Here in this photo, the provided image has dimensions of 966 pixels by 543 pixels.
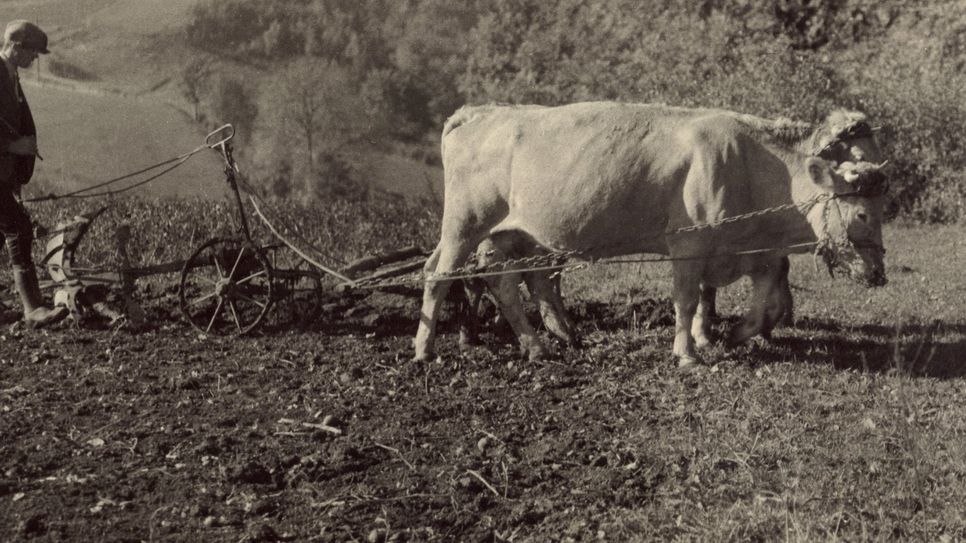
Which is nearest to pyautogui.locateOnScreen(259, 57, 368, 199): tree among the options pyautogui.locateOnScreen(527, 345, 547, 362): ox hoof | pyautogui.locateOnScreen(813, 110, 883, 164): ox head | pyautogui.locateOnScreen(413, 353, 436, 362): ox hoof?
pyautogui.locateOnScreen(413, 353, 436, 362): ox hoof

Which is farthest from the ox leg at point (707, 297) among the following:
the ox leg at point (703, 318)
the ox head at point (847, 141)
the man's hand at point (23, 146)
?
the man's hand at point (23, 146)

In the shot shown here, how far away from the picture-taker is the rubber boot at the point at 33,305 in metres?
9.17

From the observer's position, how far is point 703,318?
873 centimetres

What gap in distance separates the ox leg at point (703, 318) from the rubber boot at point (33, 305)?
5.23m

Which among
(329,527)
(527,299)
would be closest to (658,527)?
(329,527)

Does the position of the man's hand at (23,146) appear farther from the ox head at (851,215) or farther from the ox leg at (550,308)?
the ox head at (851,215)

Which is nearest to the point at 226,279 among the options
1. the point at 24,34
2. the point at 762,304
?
the point at 24,34

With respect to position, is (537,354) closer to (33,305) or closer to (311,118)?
(33,305)

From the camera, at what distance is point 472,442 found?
6.46m

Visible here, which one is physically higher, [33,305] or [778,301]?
[33,305]

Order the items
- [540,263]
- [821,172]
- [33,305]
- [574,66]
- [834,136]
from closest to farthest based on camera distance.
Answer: [821,172] → [834,136] → [540,263] → [33,305] → [574,66]

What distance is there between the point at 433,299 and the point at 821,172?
302 centimetres

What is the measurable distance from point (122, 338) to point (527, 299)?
3564 millimetres

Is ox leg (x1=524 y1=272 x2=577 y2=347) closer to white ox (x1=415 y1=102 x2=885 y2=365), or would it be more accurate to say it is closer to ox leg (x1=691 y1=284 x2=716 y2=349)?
white ox (x1=415 y1=102 x2=885 y2=365)
